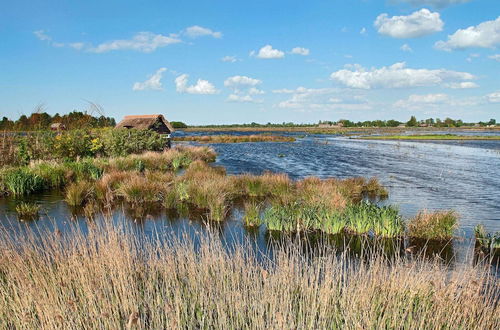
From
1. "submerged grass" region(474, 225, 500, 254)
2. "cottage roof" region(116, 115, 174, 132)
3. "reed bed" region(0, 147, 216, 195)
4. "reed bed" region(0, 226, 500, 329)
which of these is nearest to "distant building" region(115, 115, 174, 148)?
"cottage roof" region(116, 115, 174, 132)

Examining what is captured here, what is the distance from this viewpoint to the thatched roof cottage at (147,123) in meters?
37.7

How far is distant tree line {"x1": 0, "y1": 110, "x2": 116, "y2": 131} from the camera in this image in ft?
74.3

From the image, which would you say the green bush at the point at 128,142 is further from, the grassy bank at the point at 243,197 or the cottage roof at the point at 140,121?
the cottage roof at the point at 140,121

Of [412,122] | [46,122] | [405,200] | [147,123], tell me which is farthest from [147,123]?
[412,122]

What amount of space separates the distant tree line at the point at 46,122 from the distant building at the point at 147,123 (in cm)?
671

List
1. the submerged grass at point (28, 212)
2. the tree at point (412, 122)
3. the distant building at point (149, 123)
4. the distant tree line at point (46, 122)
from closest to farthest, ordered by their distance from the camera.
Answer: the submerged grass at point (28, 212)
the distant tree line at point (46, 122)
the distant building at point (149, 123)
the tree at point (412, 122)

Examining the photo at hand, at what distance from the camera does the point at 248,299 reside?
508cm

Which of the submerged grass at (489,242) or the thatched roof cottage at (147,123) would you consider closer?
the submerged grass at (489,242)

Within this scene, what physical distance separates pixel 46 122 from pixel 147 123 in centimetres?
1328

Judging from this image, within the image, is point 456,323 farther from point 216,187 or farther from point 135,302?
point 216,187

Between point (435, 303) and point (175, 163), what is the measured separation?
22883mm

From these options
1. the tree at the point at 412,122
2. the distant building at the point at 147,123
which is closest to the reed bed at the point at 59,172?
the distant building at the point at 147,123

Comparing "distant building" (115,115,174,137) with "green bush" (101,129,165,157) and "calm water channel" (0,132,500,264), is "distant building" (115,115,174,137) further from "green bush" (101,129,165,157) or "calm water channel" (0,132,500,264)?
"calm water channel" (0,132,500,264)

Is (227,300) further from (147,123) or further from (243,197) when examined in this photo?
(147,123)
